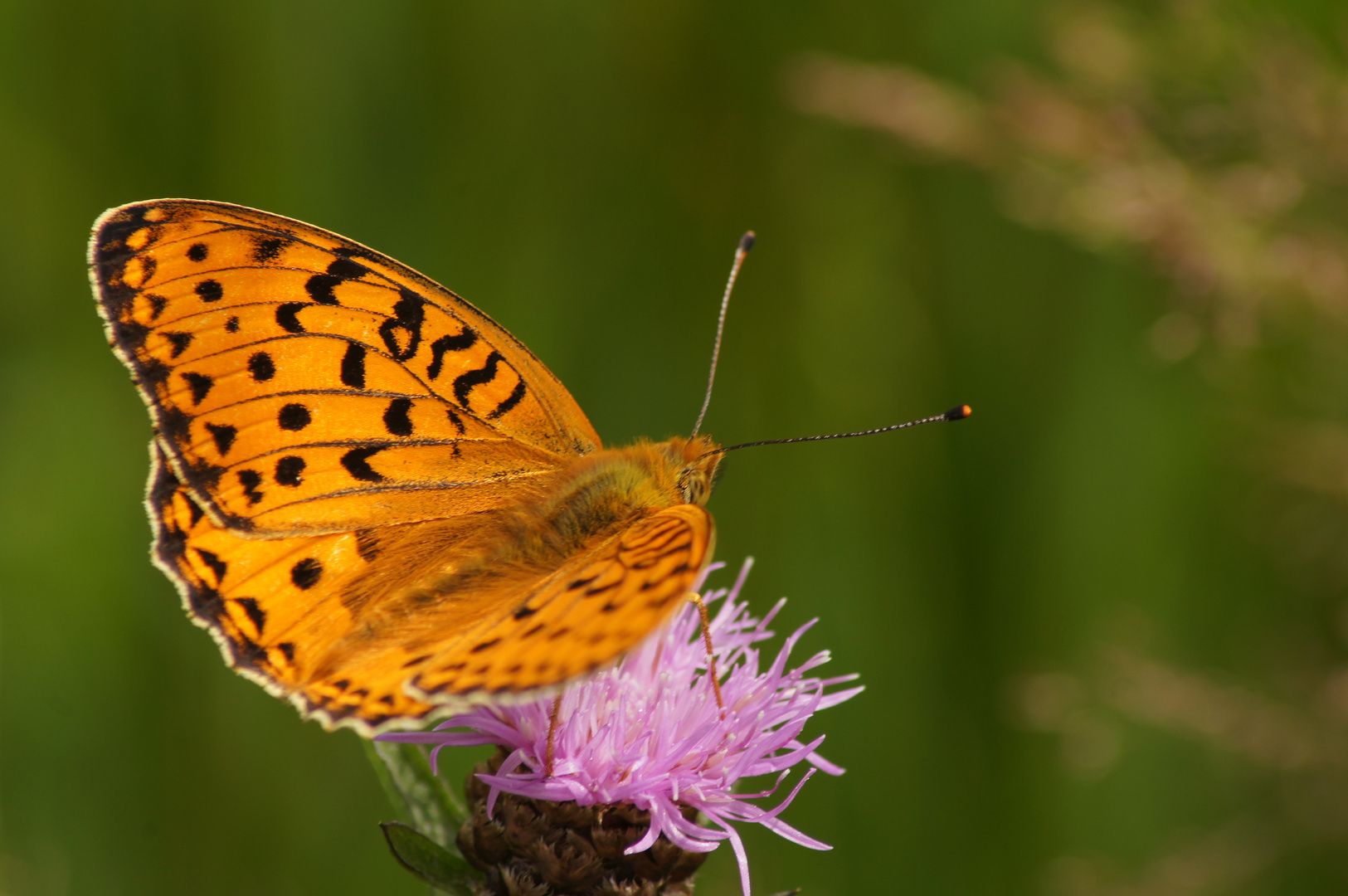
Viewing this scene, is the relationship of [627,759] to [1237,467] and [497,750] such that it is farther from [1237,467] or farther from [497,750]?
[1237,467]

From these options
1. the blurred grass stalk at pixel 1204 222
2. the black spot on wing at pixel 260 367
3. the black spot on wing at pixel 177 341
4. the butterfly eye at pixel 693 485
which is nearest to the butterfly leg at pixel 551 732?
the butterfly eye at pixel 693 485

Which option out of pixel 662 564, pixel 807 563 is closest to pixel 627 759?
pixel 662 564

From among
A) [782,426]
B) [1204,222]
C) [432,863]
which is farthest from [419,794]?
[1204,222]

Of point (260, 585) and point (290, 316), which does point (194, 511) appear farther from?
point (290, 316)

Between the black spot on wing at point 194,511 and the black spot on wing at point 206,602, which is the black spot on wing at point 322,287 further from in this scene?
the black spot on wing at point 206,602

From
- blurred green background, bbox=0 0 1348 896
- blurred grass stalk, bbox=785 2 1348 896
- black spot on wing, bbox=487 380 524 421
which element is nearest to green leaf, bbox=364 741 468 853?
black spot on wing, bbox=487 380 524 421

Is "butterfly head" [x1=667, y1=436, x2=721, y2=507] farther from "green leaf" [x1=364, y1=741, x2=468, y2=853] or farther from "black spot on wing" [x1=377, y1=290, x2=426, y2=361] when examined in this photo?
"green leaf" [x1=364, y1=741, x2=468, y2=853]
